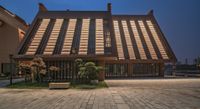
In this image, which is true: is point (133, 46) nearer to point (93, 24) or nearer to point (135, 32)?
point (135, 32)

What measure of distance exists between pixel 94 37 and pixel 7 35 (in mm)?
20168

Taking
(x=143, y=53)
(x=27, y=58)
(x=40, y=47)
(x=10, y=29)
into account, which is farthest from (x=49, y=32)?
(x=143, y=53)

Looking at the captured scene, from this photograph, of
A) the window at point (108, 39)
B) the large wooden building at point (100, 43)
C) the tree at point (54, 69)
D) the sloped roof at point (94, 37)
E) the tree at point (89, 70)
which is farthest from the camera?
the window at point (108, 39)

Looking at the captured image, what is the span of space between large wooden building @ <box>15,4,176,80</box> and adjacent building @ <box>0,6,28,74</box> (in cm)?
644

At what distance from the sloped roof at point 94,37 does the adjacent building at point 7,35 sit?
21.2ft

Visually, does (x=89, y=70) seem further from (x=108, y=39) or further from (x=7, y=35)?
(x=7, y=35)

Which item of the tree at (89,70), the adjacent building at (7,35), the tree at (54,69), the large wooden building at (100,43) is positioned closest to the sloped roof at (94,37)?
the large wooden building at (100,43)

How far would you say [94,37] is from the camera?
127ft

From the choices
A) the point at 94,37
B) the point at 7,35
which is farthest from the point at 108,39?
the point at 7,35

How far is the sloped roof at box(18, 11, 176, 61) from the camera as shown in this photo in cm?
3466

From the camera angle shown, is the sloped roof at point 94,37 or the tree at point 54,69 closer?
the tree at point 54,69

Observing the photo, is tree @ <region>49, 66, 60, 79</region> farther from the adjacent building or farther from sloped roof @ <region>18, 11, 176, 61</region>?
the adjacent building

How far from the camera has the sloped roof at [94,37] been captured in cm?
3466

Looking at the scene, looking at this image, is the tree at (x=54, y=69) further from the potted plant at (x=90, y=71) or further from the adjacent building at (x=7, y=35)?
the adjacent building at (x=7, y=35)
